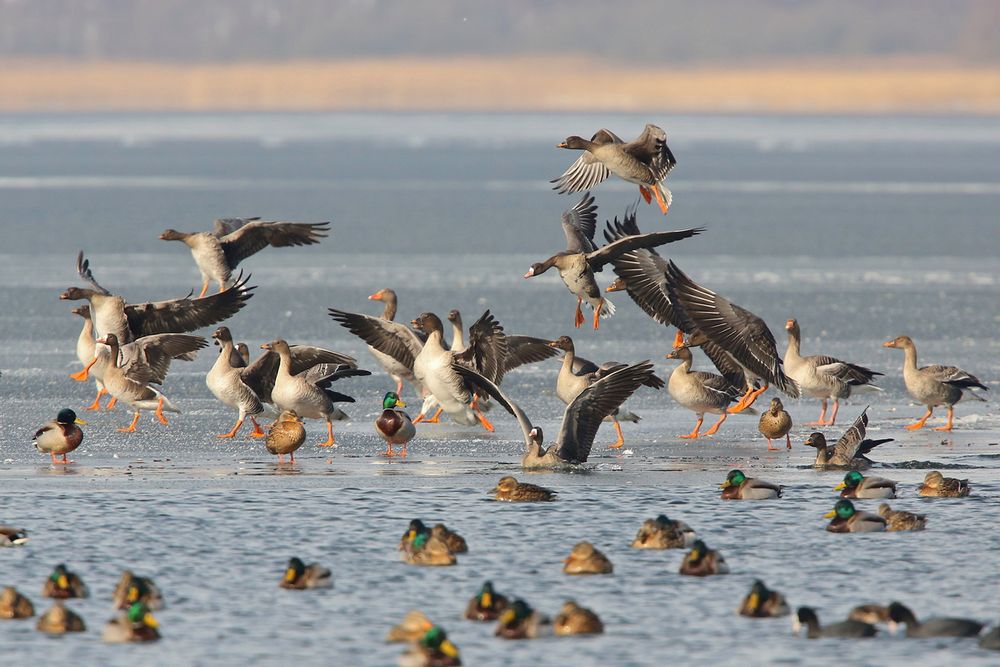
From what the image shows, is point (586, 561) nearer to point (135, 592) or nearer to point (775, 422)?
point (135, 592)

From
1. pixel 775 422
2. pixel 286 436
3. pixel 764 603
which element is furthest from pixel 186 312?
pixel 764 603

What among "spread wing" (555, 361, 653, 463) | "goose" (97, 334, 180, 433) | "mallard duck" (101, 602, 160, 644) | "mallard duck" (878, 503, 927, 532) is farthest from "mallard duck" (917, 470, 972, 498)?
"goose" (97, 334, 180, 433)

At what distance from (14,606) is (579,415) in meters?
5.09

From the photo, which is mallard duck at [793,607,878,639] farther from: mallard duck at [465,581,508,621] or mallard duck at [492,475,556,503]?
mallard duck at [492,475,556,503]

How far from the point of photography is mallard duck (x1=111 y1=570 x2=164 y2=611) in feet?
30.8

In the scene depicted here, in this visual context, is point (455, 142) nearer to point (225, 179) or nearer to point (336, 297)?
point (225, 179)

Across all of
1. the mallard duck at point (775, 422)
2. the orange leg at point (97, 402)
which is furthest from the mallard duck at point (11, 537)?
the mallard duck at point (775, 422)

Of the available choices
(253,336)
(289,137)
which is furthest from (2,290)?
(289,137)

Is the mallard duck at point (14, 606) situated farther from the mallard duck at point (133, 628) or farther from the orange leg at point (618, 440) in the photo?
the orange leg at point (618, 440)

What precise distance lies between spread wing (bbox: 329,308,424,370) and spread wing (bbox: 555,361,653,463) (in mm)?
2880

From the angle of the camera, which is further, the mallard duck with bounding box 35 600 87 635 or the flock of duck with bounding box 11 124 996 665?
the flock of duck with bounding box 11 124 996 665

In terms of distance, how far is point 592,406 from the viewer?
13.2m

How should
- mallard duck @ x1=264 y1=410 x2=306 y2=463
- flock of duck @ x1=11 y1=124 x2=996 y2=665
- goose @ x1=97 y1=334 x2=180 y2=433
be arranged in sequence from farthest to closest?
goose @ x1=97 y1=334 x2=180 y2=433 → mallard duck @ x1=264 y1=410 x2=306 y2=463 → flock of duck @ x1=11 y1=124 x2=996 y2=665

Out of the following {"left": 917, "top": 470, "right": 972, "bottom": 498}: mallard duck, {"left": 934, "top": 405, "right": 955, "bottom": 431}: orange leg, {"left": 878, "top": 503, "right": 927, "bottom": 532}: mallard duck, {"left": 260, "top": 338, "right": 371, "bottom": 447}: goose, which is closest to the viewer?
{"left": 878, "top": 503, "right": 927, "bottom": 532}: mallard duck
